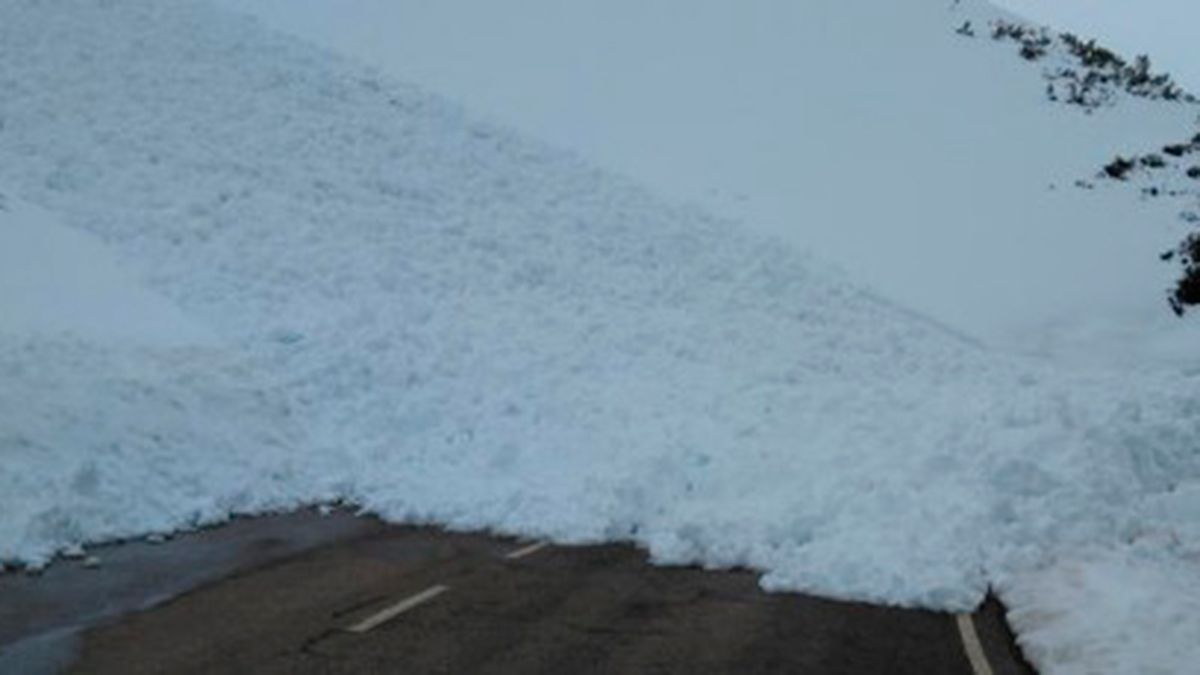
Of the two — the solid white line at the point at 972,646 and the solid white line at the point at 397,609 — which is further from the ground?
the solid white line at the point at 972,646

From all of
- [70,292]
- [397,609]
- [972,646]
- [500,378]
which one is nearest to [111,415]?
[70,292]

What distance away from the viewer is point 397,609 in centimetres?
1039

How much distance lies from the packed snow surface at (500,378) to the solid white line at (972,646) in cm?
33

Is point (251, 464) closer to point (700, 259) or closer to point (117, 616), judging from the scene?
point (117, 616)

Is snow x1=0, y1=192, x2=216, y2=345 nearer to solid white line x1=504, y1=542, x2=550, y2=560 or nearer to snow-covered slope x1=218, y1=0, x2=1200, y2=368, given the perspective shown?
solid white line x1=504, y1=542, x2=550, y2=560

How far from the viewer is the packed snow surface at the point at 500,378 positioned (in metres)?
12.6

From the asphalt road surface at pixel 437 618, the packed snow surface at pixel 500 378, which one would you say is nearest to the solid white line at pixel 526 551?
the asphalt road surface at pixel 437 618

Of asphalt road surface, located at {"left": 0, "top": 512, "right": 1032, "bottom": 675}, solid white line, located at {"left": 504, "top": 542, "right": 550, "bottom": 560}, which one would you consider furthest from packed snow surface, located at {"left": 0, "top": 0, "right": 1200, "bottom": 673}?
asphalt road surface, located at {"left": 0, "top": 512, "right": 1032, "bottom": 675}

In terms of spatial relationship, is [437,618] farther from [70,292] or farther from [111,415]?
[70,292]

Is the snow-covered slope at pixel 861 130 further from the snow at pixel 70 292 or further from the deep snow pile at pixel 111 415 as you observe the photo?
the deep snow pile at pixel 111 415

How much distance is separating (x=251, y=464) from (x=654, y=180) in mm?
14739

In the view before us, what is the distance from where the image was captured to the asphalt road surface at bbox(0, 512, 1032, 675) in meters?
8.97

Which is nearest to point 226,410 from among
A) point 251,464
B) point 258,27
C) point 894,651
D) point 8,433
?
point 251,464

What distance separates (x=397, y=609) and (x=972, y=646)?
12.6 ft
